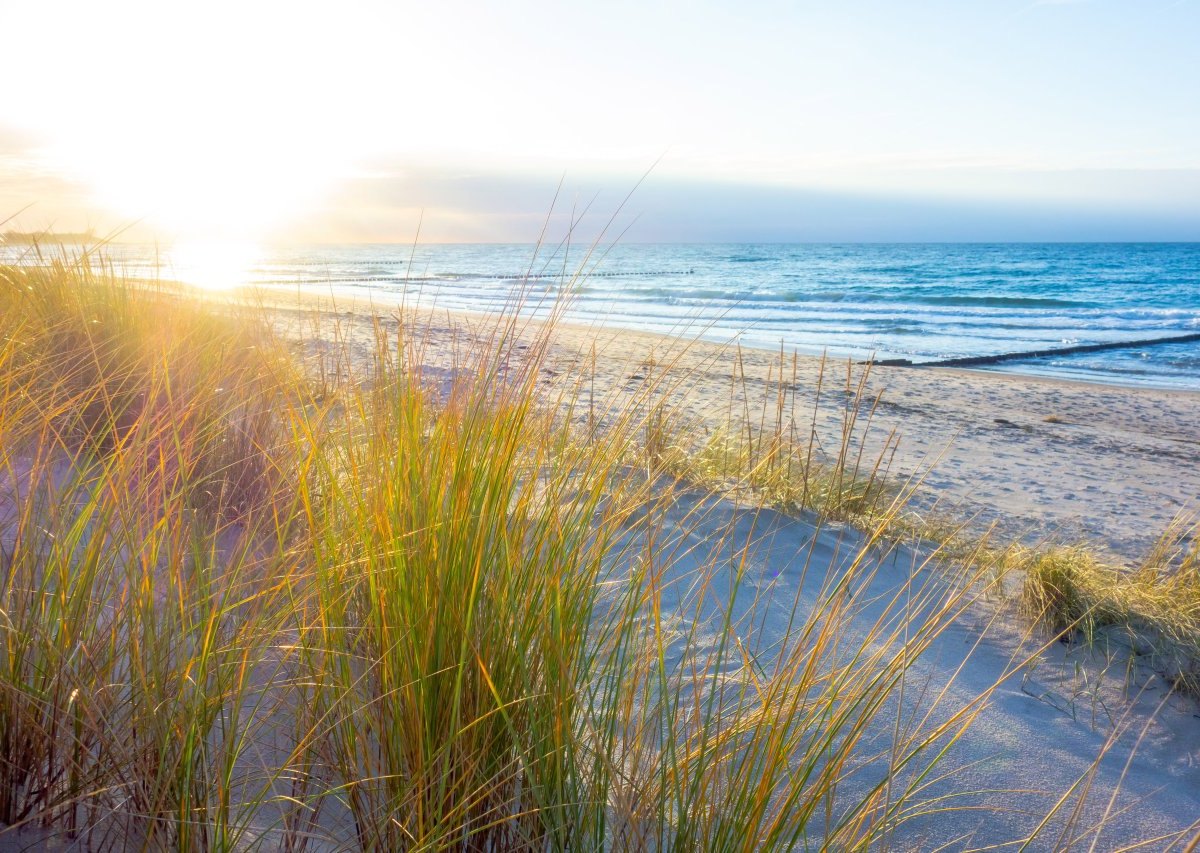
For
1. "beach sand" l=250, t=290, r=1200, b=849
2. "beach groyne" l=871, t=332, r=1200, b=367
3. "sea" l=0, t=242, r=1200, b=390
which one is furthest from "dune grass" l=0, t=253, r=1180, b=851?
"beach groyne" l=871, t=332, r=1200, b=367

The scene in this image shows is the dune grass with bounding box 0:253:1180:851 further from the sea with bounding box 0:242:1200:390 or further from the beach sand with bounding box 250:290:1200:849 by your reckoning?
the sea with bounding box 0:242:1200:390

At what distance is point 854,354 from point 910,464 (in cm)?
816

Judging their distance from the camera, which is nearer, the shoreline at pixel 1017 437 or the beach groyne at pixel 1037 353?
the shoreline at pixel 1017 437

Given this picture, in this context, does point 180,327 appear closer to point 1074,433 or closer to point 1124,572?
point 1124,572

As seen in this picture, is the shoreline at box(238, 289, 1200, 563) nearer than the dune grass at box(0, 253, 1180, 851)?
No

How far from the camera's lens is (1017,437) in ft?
24.1

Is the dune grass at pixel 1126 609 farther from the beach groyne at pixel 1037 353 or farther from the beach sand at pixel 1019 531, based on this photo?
the beach groyne at pixel 1037 353

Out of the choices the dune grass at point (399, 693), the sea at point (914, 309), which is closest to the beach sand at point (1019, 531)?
the dune grass at point (399, 693)

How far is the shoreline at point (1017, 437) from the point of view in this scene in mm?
4668

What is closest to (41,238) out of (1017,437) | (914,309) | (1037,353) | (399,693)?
(399,693)

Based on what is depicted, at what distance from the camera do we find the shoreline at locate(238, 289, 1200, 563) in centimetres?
467

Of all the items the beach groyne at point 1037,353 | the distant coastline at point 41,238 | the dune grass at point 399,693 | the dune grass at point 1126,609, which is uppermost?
the distant coastline at point 41,238

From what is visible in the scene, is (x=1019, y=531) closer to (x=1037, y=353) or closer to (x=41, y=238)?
(x=41, y=238)

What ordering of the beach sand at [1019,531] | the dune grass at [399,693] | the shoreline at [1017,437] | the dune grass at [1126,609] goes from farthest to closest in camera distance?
the shoreline at [1017,437], the dune grass at [1126,609], the beach sand at [1019,531], the dune grass at [399,693]
